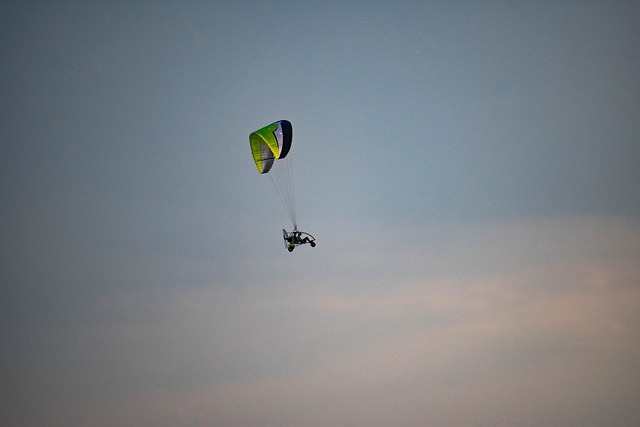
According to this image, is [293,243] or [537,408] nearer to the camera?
[293,243]

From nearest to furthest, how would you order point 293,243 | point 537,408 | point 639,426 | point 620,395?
point 293,243, point 537,408, point 620,395, point 639,426

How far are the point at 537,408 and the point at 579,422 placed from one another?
19.9 m

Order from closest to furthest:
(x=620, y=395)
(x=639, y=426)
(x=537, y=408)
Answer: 1. (x=537, y=408)
2. (x=620, y=395)
3. (x=639, y=426)

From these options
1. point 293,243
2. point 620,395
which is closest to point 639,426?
point 620,395

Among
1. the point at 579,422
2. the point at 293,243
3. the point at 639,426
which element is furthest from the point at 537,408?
the point at 293,243

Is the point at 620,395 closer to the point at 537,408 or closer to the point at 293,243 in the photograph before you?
the point at 537,408

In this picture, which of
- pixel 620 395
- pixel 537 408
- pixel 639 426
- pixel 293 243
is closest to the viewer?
pixel 293 243

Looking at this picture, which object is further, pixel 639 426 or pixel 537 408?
pixel 639 426

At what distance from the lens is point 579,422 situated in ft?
479

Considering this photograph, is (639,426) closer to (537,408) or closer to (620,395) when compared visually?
(620,395)

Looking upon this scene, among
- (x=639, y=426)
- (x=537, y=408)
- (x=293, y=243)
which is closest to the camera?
(x=293, y=243)

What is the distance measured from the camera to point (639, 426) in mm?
161125

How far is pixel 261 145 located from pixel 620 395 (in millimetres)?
130508

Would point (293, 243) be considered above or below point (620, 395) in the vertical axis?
below
